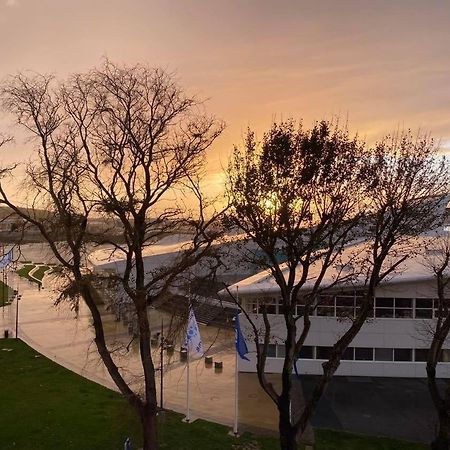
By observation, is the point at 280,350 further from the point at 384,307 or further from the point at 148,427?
the point at 148,427

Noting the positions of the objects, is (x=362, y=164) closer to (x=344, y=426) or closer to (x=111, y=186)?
(x=111, y=186)

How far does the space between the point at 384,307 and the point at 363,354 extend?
2.65 metres

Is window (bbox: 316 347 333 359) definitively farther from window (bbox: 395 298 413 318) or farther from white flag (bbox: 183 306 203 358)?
white flag (bbox: 183 306 203 358)

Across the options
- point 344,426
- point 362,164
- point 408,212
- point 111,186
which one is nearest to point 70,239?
point 111,186

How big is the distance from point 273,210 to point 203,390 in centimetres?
1345

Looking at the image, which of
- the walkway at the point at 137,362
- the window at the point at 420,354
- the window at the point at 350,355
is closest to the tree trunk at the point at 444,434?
the walkway at the point at 137,362

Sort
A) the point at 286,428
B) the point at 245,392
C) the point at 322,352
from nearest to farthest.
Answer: the point at 286,428
the point at 245,392
the point at 322,352

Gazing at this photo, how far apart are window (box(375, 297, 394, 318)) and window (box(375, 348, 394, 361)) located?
1.73 m

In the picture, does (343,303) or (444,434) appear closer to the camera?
(444,434)

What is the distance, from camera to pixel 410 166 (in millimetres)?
13039

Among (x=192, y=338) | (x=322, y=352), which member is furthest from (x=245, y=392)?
(x=192, y=338)

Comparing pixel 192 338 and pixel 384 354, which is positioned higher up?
pixel 192 338

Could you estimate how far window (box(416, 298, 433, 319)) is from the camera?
87.8ft

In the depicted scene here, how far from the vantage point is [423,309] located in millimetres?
26812
